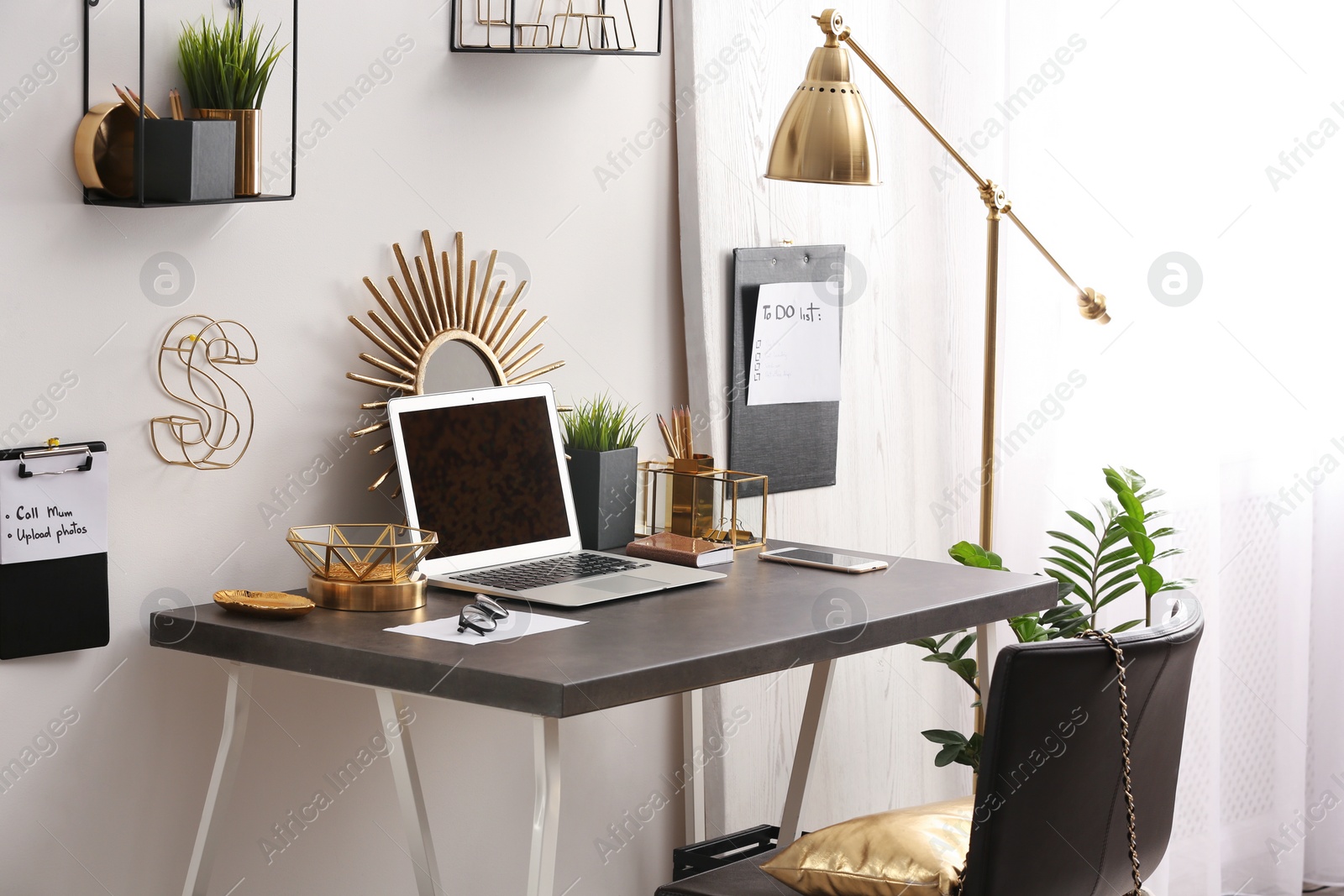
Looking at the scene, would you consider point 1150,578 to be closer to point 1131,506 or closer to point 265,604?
point 1131,506

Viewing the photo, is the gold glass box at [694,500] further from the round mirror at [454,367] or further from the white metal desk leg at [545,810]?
the white metal desk leg at [545,810]

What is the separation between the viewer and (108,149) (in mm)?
1755

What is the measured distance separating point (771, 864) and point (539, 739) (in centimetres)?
45

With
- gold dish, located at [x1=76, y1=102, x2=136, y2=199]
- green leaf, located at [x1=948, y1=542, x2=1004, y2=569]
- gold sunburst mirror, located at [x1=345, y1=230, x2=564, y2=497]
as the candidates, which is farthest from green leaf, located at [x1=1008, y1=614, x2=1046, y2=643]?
gold dish, located at [x1=76, y1=102, x2=136, y2=199]

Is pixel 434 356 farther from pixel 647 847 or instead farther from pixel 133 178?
pixel 647 847

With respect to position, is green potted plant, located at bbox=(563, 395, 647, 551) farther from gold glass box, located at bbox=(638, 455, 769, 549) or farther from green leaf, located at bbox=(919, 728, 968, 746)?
green leaf, located at bbox=(919, 728, 968, 746)

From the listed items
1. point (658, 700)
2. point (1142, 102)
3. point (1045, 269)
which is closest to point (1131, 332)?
point (1045, 269)

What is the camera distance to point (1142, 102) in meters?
2.90

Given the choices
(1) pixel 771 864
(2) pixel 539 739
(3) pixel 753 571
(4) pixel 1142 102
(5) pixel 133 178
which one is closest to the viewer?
(2) pixel 539 739

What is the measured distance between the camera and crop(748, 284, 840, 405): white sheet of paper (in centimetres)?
263

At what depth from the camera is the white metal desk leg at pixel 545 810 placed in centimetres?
155

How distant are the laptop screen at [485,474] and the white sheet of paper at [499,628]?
263 mm

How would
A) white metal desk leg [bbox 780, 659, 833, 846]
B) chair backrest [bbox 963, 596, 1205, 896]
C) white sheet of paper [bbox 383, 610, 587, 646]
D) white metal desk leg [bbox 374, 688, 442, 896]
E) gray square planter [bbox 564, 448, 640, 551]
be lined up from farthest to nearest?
1. white metal desk leg [bbox 780, 659, 833, 846]
2. gray square planter [bbox 564, 448, 640, 551]
3. white metal desk leg [bbox 374, 688, 442, 896]
4. white sheet of paper [bbox 383, 610, 587, 646]
5. chair backrest [bbox 963, 596, 1205, 896]

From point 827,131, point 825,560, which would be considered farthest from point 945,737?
point 827,131
